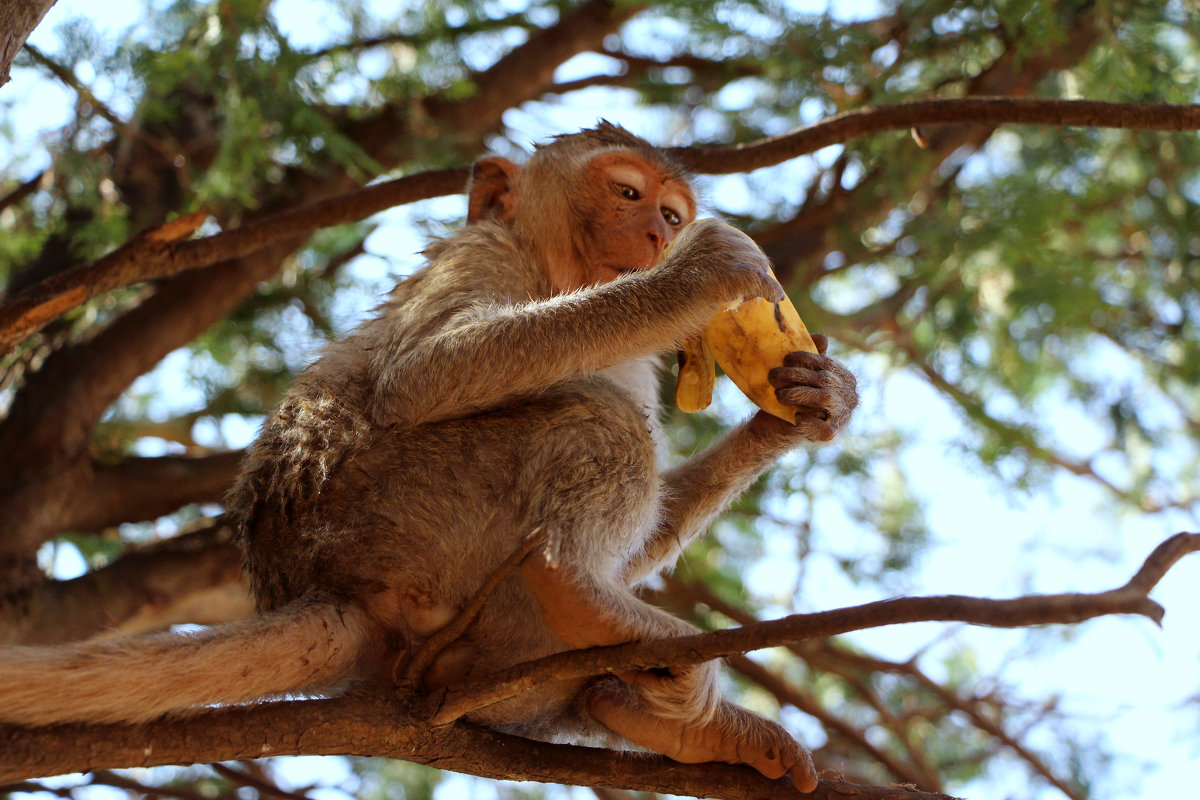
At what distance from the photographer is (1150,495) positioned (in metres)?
9.02

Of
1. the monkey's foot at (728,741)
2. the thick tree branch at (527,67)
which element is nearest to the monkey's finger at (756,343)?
the monkey's foot at (728,741)

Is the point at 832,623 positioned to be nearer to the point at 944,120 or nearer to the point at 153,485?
the point at 944,120

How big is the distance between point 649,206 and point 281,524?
6.03 ft

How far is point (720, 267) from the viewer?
327cm

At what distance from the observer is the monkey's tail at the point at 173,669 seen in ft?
8.32

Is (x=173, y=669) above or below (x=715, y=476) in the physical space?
below

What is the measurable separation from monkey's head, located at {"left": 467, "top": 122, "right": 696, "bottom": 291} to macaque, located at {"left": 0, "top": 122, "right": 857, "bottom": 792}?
1.71 feet

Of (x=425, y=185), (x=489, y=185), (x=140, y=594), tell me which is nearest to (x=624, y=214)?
(x=489, y=185)

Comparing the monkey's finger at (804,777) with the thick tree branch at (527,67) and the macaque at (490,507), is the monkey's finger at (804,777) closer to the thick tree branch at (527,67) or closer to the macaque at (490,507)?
the macaque at (490,507)

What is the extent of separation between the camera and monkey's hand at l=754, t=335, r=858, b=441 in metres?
3.33

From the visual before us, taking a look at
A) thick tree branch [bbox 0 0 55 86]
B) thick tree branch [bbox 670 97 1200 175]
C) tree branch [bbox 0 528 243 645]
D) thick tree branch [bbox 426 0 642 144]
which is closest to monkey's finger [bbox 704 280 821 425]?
thick tree branch [bbox 670 97 1200 175]

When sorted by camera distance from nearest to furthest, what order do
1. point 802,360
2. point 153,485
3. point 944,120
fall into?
1. point 802,360
2. point 944,120
3. point 153,485

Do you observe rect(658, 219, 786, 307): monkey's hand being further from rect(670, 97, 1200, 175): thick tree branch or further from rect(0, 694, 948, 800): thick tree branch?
rect(0, 694, 948, 800): thick tree branch

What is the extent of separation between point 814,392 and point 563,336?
776 millimetres
